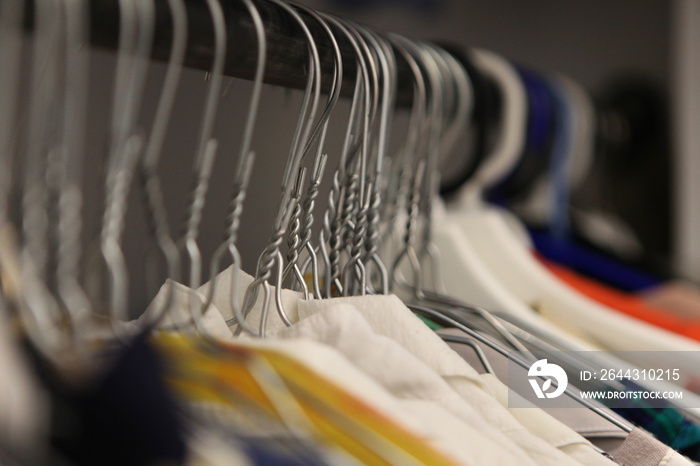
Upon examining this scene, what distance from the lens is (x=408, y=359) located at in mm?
315

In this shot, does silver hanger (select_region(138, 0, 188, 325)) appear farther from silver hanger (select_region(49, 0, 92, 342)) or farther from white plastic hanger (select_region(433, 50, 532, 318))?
white plastic hanger (select_region(433, 50, 532, 318))

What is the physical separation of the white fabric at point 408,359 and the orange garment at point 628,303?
0.33 meters

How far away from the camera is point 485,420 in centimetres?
32

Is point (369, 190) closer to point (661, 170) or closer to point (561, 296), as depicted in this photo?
point (561, 296)

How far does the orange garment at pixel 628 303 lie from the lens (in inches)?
23.8

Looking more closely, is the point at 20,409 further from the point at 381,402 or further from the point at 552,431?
the point at 552,431

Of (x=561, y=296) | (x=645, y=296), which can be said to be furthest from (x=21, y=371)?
(x=645, y=296)

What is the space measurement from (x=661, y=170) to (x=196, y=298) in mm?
1047

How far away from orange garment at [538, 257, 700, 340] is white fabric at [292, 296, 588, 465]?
328 mm

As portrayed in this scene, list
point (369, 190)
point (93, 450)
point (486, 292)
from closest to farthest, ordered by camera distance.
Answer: point (93, 450) → point (369, 190) → point (486, 292)

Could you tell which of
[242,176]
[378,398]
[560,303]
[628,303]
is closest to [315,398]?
[378,398]

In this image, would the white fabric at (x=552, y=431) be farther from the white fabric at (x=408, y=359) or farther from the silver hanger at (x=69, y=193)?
the silver hanger at (x=69, y=193)

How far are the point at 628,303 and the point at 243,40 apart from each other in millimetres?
498

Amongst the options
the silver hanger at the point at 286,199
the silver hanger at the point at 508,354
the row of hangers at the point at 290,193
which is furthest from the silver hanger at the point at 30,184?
the silver hanger at the point at 508,354
